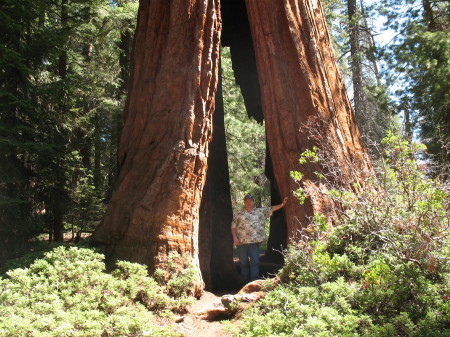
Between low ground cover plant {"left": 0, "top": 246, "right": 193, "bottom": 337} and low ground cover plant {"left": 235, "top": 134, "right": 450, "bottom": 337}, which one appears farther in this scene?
low ground cover plant {"left": 0, "top": 246, "right": 193, "bottom": 337}

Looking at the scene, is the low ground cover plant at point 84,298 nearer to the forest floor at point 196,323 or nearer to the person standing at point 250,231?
the forest floor at point 196,323

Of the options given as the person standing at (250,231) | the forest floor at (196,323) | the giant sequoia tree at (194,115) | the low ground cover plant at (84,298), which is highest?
the giant sequoia tree at (194,115)

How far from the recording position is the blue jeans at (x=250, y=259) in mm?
6973

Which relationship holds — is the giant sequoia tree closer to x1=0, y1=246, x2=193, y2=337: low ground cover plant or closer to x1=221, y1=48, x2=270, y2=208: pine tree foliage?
x1=0, y1=246, x2=193, y2=337: low ground cover plant

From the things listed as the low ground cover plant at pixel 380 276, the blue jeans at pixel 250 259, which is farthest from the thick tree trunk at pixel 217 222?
the low ground cover plant at pixel 380 276

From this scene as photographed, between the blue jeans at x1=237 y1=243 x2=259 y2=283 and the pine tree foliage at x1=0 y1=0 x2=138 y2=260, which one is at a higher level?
the pine tree foliage at x1=0 y1=0 x2=138 y2=260

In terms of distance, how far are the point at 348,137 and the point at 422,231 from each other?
112 inches

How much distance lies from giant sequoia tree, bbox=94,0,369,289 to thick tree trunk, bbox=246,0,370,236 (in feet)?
0.05

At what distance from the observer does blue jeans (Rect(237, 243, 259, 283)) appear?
697 cm

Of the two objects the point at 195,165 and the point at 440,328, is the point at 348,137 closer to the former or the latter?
the point at 195,165

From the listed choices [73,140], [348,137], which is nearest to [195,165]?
[348,137]

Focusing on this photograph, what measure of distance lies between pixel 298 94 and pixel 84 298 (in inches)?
172

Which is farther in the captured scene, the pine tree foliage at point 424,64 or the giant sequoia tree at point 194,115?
the pine tree foliage at point 424,64

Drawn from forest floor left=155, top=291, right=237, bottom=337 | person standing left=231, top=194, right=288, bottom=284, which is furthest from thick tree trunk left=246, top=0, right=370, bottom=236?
forest floor left=155, top=291, right=237, bottom=337
